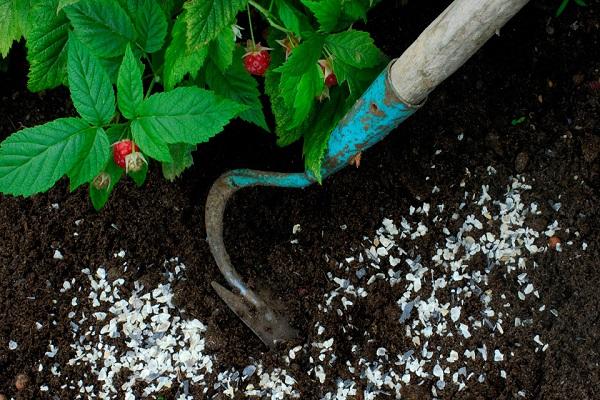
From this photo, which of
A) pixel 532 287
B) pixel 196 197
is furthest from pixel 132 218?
pixel 532 287

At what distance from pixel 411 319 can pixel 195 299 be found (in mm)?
569

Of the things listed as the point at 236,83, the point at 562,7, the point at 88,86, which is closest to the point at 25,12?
the point at 88,86

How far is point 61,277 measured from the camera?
195cm

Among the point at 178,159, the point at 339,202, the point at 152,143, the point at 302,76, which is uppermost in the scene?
the point at 152,143

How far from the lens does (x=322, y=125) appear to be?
5.12 feet

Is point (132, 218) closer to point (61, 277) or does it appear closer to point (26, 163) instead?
point (61, 277)

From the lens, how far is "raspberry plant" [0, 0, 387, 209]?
4.07 feet

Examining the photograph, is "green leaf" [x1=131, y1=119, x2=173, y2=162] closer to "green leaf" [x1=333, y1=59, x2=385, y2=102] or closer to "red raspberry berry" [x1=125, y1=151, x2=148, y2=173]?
"red raspberry berry" [x1=125, y1=151, x2=148, y2=173]

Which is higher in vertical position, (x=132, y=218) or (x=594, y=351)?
(x=132, y=218)

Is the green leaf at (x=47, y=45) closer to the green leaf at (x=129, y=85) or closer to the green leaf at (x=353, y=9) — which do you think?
the green leaf at (x=129, y=85)

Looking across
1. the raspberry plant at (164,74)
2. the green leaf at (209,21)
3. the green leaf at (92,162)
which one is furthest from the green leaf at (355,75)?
the green leaf at (92,162)

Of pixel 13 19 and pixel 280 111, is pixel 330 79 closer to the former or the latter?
pixel 280 111

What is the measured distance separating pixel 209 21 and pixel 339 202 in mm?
794

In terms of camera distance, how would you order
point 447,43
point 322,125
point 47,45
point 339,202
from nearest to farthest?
point 447,43
point 47,45
point 322,125
point 339,202
